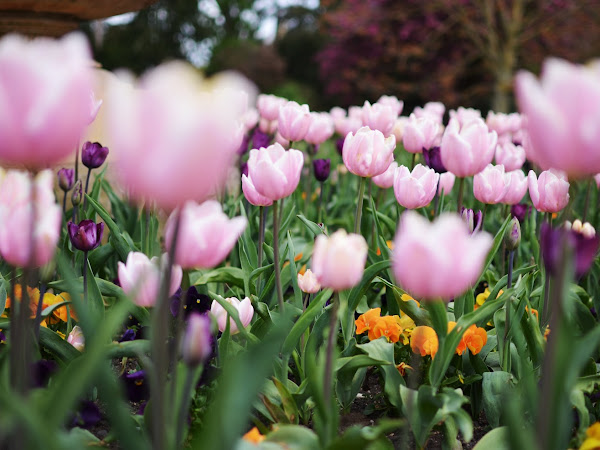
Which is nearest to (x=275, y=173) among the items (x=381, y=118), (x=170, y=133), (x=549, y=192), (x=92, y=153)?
(x=170, y=133)

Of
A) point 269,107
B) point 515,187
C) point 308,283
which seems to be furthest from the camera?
point 269,107

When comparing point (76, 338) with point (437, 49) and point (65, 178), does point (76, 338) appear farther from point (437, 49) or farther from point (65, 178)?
point (437, 49)

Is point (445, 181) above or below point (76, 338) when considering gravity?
above

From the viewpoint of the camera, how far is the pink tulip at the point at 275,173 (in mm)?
1553

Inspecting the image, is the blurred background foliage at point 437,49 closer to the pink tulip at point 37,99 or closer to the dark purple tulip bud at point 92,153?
the dark purple tulip bud at point 92,153

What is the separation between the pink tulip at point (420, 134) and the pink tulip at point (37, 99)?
6.00 feet

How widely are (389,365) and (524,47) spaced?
12665mm

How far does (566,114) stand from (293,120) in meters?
1.65

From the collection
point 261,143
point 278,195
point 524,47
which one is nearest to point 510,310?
point 278,195

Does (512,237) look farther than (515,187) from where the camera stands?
No

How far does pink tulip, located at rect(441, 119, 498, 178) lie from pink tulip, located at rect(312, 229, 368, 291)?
0.77m

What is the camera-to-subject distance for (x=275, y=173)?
1.55 metres

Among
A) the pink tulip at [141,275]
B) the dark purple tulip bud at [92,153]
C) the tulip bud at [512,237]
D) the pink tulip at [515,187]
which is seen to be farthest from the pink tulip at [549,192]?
the dark purple tulip bud at [92,153]

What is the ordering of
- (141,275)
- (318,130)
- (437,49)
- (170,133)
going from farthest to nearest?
(437,49) → (318,130) → (141,275) → (170,133)
